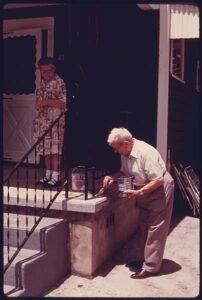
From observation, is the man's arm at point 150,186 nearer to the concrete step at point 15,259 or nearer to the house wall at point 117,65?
the concrete step at point 15,259

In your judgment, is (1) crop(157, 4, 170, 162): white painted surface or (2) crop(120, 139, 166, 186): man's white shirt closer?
(2) crop(120, 139, 166, 186): man's white shirt

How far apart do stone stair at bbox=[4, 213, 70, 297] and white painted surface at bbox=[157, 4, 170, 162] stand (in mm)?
2719

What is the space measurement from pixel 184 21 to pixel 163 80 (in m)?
0.96

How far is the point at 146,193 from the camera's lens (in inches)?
192

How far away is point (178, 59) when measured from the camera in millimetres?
8719

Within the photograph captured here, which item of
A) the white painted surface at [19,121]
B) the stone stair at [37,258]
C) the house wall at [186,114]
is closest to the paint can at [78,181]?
the stone stair at [37,258]

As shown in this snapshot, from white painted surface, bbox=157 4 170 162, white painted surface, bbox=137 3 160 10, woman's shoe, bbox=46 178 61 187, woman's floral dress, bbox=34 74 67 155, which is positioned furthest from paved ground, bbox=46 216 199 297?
white painted surface, bbox=137 3 160 10

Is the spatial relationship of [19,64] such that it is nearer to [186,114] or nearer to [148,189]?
[186,114]

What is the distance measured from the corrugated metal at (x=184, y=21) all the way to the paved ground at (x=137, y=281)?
3136 mm

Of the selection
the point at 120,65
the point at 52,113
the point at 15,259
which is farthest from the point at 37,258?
the point at 120,65

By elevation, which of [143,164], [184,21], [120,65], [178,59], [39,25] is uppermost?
[39,25]

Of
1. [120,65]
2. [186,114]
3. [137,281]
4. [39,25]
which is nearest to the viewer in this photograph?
[137,281]

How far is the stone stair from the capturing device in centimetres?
432

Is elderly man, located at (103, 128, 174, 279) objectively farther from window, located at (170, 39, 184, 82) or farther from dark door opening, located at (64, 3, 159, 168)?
window, located at (170, 39, 184, 82)
